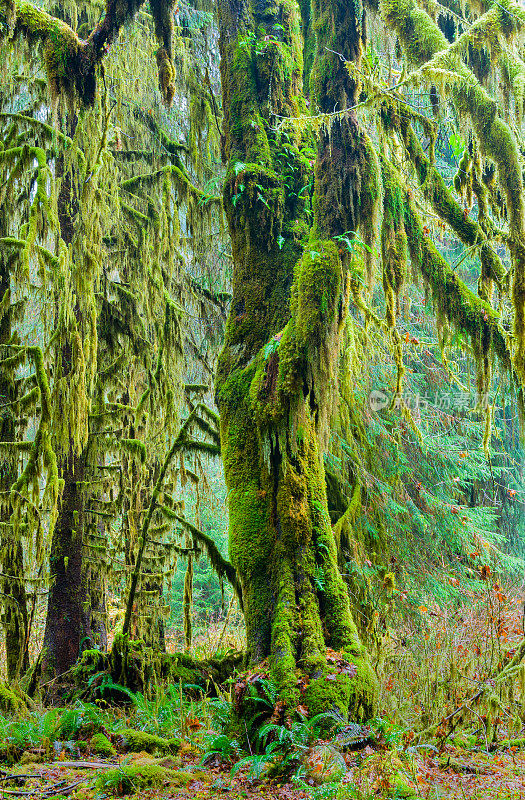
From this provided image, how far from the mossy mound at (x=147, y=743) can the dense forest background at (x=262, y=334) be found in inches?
14.0

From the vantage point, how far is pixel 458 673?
4805mm

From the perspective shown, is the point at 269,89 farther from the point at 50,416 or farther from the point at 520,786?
the point at 520,786

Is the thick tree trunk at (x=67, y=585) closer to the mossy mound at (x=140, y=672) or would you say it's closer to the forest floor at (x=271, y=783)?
the mossy mound at (x=140, y=672)

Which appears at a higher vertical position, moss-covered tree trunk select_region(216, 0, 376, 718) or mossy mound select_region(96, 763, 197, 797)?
moss-covered tree trunk select_region(216, 0, 376, 718)

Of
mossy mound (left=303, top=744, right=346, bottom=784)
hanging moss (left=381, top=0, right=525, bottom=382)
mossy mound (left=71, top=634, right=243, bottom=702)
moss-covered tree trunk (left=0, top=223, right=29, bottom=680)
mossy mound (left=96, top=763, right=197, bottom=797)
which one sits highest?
hanging moss (left=381, top=0, right=525, bottom=382)

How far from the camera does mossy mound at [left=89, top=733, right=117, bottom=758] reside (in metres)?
3.87

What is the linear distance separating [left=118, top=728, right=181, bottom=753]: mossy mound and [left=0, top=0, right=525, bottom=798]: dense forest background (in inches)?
14.0

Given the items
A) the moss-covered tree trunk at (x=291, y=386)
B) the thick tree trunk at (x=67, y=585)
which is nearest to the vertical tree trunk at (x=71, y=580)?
the thick tree trunk at (x=67, y=585)

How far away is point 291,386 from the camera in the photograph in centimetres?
397

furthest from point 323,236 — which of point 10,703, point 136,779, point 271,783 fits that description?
point 10,703

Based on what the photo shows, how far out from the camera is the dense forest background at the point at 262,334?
3.85 m

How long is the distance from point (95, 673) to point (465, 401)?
9.85 meters

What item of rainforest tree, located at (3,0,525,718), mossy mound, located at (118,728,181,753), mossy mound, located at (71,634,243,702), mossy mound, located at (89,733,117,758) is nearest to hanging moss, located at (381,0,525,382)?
rainforest tree, located at (3,0,525,718)

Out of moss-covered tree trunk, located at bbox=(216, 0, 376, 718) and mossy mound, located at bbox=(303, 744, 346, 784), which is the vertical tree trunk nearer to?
moss-covered tree trunk, located at bbox=(216, 0, 376, 718)
